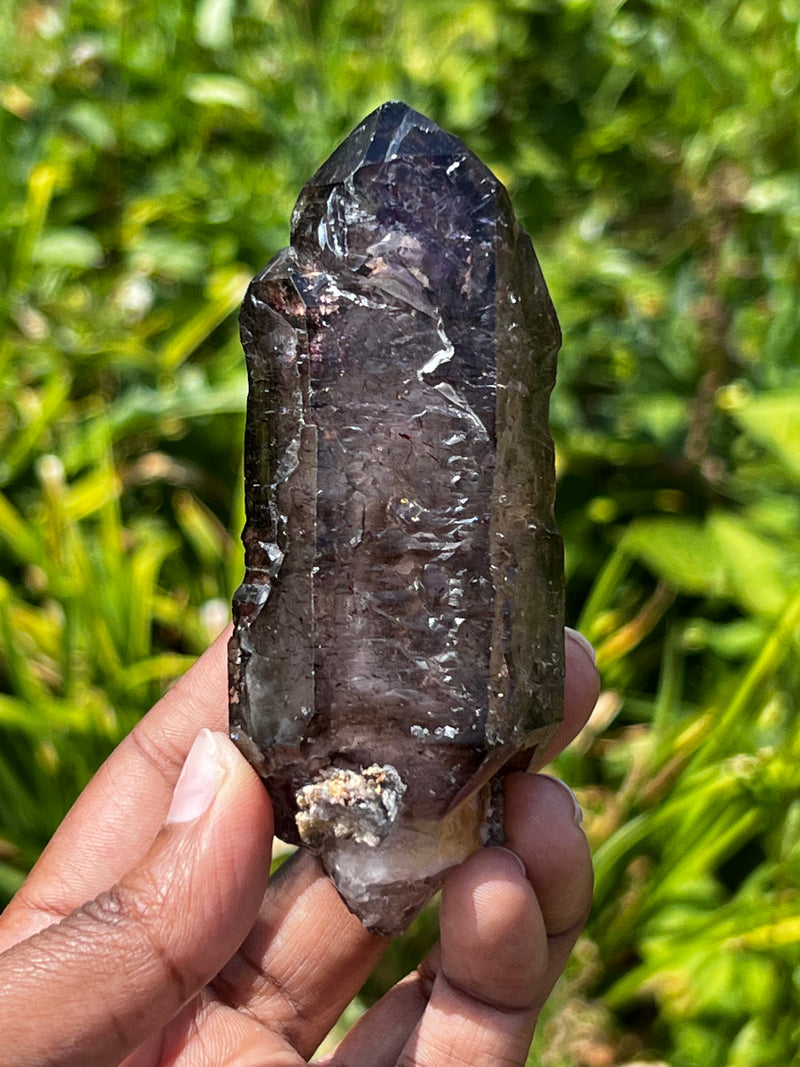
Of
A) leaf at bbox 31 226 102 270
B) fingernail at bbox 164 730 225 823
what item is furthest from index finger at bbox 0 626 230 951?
leaf at bbox 31 226 102 270

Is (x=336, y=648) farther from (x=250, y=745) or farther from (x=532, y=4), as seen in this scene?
(x=532, y=4)

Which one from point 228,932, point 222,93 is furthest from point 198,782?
point 222,93

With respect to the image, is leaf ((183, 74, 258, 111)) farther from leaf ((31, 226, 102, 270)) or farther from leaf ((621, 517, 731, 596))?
leaf ((621, 517, 731, 596))

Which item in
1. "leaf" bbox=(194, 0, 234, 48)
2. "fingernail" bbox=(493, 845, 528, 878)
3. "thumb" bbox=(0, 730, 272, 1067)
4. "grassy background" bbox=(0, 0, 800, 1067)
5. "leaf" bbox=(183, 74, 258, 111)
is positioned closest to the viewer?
"thumb" bbox=(0, 730, 272, 1067)

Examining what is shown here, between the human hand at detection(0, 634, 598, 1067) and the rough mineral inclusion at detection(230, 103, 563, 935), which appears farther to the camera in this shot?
the rough mineral inclusion at detection(230, 103, 563, 935)

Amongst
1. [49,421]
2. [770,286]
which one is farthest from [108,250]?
[770,286]

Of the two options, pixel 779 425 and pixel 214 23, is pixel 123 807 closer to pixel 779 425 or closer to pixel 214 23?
pixel 779 425

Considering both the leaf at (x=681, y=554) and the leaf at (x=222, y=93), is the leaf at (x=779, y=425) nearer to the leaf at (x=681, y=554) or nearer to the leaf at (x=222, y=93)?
the leaf at (x=681, y=554)
